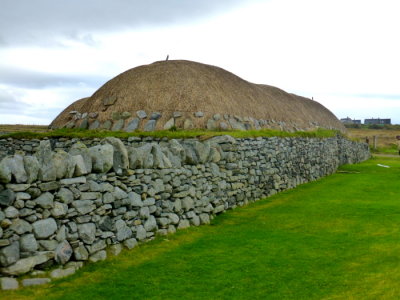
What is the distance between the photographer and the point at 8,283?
634 centimetres

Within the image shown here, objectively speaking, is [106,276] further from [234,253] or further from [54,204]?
[234,253]

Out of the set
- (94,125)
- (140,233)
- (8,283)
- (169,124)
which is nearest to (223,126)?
(169,124)

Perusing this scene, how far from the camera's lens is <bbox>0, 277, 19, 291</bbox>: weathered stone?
630 centimetres

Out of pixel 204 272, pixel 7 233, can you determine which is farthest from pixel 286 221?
pixel 7 233

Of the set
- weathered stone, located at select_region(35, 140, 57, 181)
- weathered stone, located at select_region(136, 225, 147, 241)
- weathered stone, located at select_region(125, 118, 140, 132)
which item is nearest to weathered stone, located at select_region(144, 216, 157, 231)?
weathered stone, located at select_region(136, 225, 147, 241)

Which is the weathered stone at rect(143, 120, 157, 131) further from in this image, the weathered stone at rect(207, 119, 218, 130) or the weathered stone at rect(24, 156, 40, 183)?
the weathered stone at rect(24, 156, 40, 183)

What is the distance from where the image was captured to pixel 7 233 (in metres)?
6.34

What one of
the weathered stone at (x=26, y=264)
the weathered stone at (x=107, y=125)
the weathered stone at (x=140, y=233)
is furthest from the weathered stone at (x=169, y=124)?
the weathered stone at (x=26, y=264)

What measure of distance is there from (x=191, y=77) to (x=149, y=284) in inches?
579

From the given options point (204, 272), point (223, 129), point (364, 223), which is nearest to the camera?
point (204, 272)

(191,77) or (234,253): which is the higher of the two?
(191,77)

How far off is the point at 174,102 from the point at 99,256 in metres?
11.8

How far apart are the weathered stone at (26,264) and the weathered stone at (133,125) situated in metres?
11.3

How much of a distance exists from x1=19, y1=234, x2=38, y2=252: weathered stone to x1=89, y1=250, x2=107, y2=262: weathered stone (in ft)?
4.08
